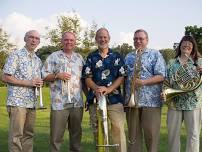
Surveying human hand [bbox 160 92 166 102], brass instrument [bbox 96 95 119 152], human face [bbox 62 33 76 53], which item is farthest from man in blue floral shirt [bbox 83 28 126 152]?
human hand [bbox 160 92 166 102]

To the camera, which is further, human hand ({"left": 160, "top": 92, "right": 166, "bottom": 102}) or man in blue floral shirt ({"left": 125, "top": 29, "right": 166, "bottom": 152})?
man in blue floral shirt ({"left": 125, "top": 29, "right": 166, "bottom": 152})

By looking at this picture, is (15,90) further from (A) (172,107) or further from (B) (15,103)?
(A) (172,107)

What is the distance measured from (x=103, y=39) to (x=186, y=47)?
132 cm

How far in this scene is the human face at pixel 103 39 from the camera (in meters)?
6.45

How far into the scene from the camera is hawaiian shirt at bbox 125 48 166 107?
21.6 ft

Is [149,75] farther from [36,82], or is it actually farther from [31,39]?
[31,39]

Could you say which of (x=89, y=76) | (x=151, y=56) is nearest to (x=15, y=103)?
(x=89, y=76)

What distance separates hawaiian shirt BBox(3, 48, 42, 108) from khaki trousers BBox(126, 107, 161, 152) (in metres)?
1.62

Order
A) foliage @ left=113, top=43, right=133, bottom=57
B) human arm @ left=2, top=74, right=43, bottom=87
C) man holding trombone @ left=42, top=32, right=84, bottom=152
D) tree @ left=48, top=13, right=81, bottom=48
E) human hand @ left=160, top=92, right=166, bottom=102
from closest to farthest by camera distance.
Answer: human hand @ left=160, top=92, right=166, bottom=102 < human arm @ left=2, top=74, right=43, bottom=87 < man holding trombone @ left=42, top=32, right=84, bottom=152 < foliage @ left=113, top=43, right=133, bottom=57 < tree @ left=48, top=13, right=81, bottom=48

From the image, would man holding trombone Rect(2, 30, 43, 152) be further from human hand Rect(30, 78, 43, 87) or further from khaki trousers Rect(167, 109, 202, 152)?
khaki trousers Rect(167, 109, 202, 152)

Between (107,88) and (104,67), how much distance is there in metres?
0.34

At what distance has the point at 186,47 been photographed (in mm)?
6520

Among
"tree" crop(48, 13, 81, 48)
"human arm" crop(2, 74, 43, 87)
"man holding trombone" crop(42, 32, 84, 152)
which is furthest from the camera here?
"tree" crop(48, 13, 81, 48)

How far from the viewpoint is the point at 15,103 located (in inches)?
261
